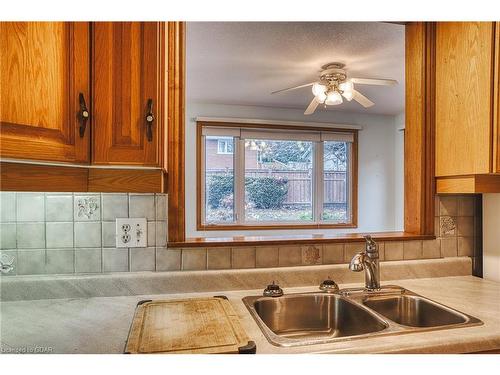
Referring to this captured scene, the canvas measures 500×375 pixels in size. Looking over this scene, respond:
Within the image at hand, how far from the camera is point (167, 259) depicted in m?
1.27

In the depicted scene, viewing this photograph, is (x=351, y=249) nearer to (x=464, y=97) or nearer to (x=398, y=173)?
(x=464, y=97)

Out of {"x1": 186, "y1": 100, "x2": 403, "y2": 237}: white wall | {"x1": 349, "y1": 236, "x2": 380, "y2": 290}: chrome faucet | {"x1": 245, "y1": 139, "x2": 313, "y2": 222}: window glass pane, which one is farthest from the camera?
{"x1": 186, "y1": 100, "x2": 403, "y2": 237}: white wall

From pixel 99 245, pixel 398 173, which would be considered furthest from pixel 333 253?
pixel 398 173

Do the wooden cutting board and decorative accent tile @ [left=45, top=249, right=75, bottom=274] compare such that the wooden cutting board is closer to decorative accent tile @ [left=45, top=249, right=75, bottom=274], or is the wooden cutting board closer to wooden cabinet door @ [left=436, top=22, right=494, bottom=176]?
decorative accent tile @ [left=45, top=249, right=75, bottom=274]

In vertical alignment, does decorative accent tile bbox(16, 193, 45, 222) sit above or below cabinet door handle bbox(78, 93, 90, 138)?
below

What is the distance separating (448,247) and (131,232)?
1.46m

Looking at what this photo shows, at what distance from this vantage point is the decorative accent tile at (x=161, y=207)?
1.26 m

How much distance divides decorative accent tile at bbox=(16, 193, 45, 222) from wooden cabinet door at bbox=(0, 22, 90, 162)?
1.47ft

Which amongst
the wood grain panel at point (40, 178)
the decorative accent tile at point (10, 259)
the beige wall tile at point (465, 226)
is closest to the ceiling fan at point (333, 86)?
the beige wall tile at point (465, 226)

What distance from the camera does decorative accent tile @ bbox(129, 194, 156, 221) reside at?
4.06 feet

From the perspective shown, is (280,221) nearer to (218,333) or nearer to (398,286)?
(398,286)

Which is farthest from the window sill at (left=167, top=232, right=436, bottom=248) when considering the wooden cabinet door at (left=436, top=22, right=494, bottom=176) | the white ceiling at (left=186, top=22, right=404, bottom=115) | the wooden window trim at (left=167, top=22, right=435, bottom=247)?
the white ceiling at (left=186, top=22, right=404, bottom=115)

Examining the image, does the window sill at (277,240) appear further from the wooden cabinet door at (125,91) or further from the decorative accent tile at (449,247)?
the wooden cabinet door at (125,91)
